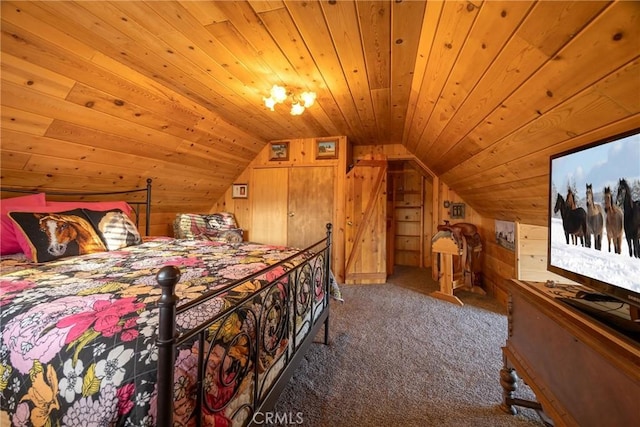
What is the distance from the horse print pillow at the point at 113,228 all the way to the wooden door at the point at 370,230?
261 cm

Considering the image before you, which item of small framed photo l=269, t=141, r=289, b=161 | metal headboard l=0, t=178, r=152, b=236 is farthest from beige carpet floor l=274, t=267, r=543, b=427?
metal headboard l=0, t=178, r=152, b=236

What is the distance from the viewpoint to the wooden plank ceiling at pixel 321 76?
3.36 ft

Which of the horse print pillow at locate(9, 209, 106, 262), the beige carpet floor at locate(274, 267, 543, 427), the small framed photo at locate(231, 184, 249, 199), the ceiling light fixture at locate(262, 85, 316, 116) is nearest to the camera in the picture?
the beige carpet floor at locate(274, 267, 543, 427)

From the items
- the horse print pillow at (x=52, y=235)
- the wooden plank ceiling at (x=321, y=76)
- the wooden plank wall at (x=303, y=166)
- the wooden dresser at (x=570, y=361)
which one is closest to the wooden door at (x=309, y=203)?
the wooden plank wall at (x=303, y=166)

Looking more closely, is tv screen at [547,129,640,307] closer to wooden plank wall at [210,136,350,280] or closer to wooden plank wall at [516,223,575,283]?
wooden plank wall at [516,223,575,283]

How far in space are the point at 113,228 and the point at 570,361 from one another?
2910 millimetres

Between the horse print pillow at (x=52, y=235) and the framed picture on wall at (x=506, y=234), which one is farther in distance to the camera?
the framed picture on wall at (x=506, y=234)

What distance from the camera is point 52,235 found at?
173 cm

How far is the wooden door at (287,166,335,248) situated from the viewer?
3863 mm

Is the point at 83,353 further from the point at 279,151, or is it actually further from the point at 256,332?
the point at 279,151

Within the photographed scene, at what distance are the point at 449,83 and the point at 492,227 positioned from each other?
252 centimetres

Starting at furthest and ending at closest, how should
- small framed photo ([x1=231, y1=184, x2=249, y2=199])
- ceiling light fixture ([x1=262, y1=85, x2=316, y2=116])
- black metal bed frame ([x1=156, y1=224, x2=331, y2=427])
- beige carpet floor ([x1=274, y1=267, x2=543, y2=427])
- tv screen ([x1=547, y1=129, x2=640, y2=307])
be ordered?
small framed photo ([x1=231, y1=184, x2=249, y2=199]), ceiling light fixture ([x1=262, y1=85, x2=316, y2=116]), beige carpet floor ([x1=274, y1=267, x2=543, y2=427]), tv screen ([x1=547, y1=129, x2=640, y2=307]), black metal bed frame ([x1=156, y1=224, x2=331, y2=427])

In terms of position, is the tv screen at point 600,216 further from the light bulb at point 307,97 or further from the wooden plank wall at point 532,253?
the light bulb at point 307,97

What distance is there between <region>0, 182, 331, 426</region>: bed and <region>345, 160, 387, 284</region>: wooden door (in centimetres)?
239
